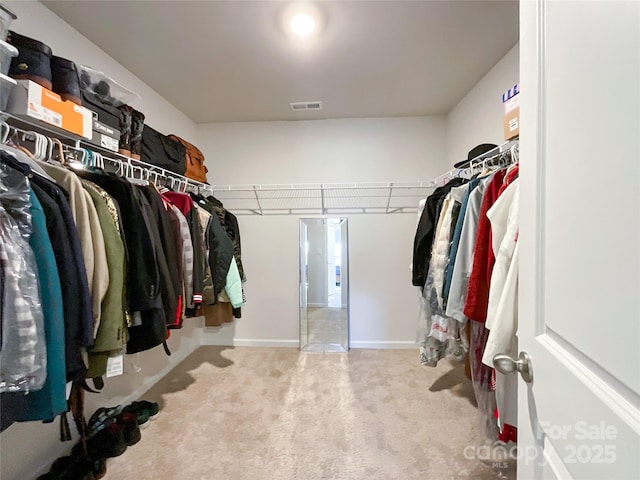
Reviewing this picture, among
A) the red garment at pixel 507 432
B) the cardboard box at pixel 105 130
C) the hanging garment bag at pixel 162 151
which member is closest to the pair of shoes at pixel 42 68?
the cardboard box at pixel 105 130

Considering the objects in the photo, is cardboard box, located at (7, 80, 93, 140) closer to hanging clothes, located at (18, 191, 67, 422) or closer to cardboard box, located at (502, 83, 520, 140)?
hanging clothes, located at (18, 191, 67, 422)

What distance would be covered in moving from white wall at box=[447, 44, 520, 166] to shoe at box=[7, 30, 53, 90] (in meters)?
2.42

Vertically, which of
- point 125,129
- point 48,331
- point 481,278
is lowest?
point 48,331

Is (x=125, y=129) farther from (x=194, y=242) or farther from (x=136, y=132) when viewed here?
(x=194, y=242)

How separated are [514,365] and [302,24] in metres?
1.83

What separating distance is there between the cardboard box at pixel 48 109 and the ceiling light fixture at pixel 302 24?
114 centimetres

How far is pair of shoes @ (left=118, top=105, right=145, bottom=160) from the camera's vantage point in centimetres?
164

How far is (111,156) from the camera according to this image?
164 centimetres

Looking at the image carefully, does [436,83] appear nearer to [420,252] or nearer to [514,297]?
[420,252]

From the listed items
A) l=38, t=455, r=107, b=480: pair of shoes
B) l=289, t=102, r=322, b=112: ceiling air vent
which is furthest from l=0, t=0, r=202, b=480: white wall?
l=289, t=102, r=322, b=112: ceiling air vent

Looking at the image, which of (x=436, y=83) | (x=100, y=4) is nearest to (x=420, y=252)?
(x=436, y=83)

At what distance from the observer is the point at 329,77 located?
212 cm

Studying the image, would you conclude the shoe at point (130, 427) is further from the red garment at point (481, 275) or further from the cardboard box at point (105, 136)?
the red garment at point (481, 275)

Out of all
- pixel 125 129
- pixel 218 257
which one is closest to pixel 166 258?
pixel 218 257
